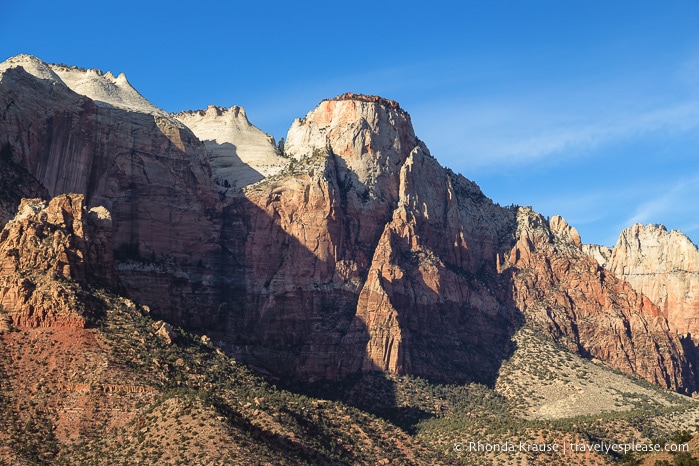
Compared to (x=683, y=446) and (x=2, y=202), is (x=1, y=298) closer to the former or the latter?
(x=2, y=202)

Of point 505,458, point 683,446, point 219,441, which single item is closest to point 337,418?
point 505,458

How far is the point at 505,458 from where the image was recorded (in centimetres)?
18725

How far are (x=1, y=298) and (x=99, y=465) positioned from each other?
33.3 metres

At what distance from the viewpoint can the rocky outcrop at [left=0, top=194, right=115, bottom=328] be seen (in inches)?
6540

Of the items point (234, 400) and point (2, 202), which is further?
point (2, 202)

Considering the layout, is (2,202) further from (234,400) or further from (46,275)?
(234,400)

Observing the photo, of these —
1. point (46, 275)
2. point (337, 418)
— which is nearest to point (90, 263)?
point (46, 275)

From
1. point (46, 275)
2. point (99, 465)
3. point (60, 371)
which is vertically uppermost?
point (46, 275)

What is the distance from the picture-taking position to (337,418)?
180875 millimetres

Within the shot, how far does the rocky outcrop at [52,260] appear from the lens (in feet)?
545

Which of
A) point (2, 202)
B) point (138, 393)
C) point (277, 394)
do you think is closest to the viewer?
point (138, 393)

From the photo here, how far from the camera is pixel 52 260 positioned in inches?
6831

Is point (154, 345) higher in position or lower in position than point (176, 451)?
higher

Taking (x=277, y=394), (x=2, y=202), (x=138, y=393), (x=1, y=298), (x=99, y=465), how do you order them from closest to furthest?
(x=99, y=465) → (x=138, y=393) → (x=1, y=298) → (x=277, y=394) → (x=2, y=202)
